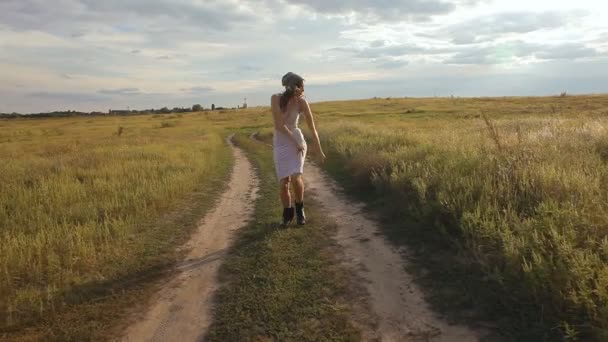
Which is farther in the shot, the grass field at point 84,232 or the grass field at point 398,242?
the grass field at point 84,232

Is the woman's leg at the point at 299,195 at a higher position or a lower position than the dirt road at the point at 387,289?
higher

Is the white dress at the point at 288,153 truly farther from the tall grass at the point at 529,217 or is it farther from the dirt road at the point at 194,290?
the tall grass at the point at 529,217

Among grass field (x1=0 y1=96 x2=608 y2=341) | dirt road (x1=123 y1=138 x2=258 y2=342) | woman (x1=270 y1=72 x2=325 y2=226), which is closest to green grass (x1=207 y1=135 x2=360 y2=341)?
grass field (x1=0 y1=96 x2=608 y2=341)

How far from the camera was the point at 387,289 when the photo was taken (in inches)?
171

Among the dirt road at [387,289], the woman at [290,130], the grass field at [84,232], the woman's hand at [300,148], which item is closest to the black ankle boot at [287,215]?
the woman at [290,130]

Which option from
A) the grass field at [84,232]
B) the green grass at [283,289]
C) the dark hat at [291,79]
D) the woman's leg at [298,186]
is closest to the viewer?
the green grass at [283,289]

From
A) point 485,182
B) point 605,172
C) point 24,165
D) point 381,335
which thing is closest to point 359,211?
point 485,182

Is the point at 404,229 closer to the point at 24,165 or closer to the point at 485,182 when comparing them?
the point at 485,182

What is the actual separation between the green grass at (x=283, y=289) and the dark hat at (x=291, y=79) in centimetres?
215

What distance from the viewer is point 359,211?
7.69 metres

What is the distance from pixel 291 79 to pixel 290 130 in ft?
2.49

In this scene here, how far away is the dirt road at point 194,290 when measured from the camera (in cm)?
374

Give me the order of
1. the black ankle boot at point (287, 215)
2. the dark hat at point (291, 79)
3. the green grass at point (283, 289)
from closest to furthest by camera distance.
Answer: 1. the green grass at point (283, 289)
2. the dark hat at point (291, 79)
3. the black ankle boot at point (287, 215)

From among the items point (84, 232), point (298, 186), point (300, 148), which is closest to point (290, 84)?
point (300, 148)
